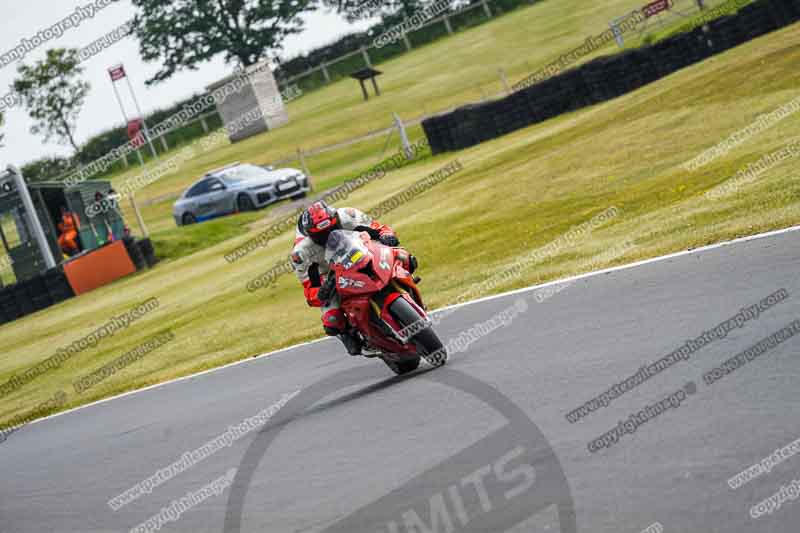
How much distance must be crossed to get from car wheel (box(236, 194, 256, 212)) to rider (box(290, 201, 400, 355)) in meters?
24.7

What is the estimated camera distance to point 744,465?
4949mm

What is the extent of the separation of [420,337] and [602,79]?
1888 centimetres

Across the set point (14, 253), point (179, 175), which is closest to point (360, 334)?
point (14, 253)

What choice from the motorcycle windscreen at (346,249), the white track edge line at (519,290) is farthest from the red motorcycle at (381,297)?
the white track edge line at (519,290)

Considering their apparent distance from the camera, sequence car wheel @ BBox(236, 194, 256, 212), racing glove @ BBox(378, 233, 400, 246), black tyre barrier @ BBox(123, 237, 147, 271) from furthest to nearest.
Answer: car wheel @ BBox(236, 194, 256, 212) → black tyre barrier @ BBox(123, 237, 147, 271) → racing glove @ BBox(378, 233, 400, 246)

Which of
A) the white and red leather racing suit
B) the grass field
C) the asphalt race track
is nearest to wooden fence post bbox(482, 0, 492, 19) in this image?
the grass field

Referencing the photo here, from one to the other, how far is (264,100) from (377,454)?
54.8m

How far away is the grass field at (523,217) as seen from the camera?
13.2 meters

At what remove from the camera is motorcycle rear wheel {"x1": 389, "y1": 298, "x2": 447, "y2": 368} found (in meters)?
9.23

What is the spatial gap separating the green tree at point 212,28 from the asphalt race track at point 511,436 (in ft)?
225

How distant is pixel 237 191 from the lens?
3497cm

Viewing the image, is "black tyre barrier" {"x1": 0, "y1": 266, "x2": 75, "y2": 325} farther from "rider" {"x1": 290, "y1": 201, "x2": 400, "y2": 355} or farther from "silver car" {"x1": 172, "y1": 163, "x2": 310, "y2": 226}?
"rider" {"x1": 290, "y1": 201, "x2": 400, "y2": 355}

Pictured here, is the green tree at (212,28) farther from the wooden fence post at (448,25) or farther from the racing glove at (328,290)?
the racing glove at (328,290)

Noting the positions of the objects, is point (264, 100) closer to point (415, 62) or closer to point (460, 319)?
point (415, 62)
